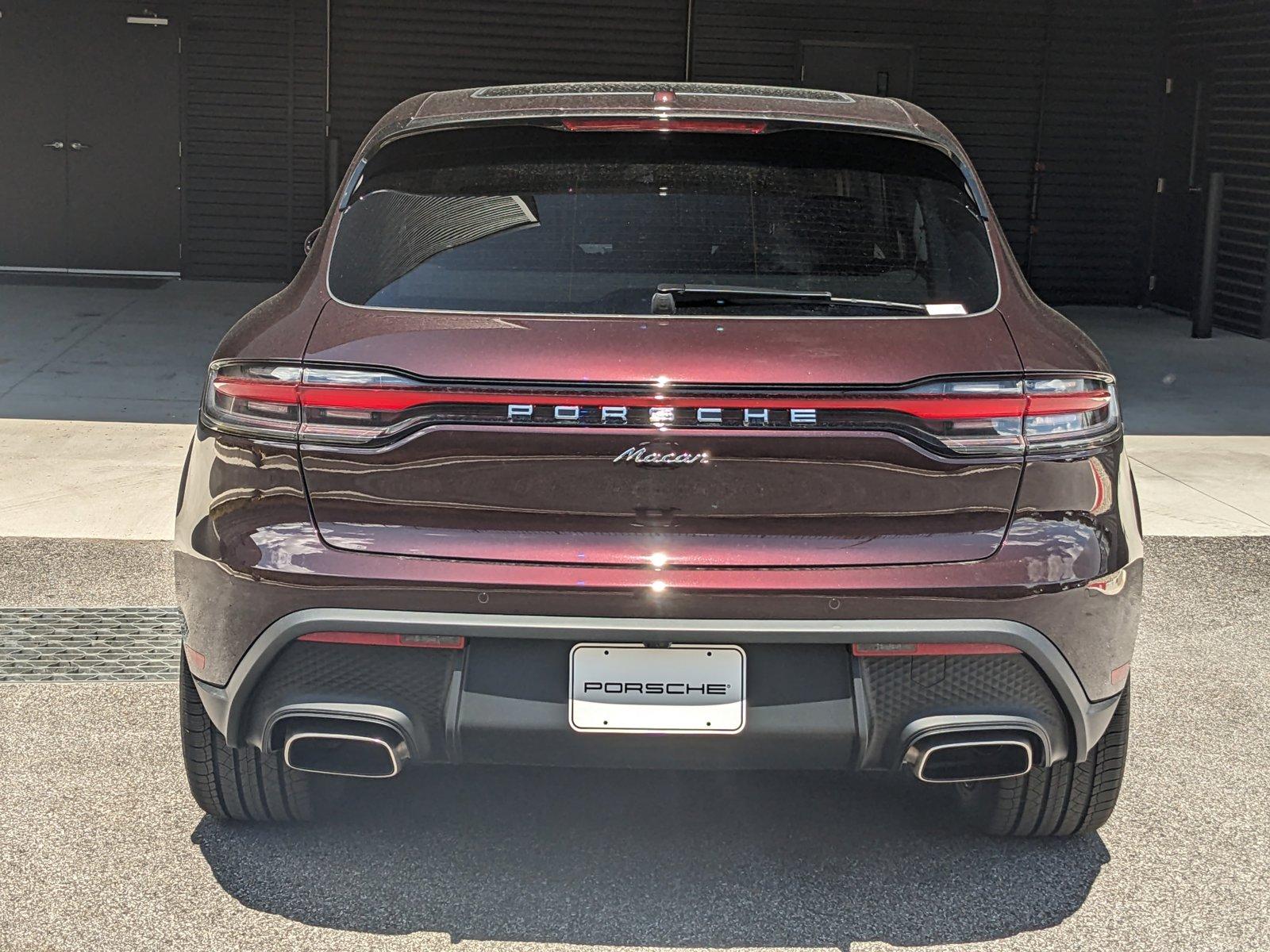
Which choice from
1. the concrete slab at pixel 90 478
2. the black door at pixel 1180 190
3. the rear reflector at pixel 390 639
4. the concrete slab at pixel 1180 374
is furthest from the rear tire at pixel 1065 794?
the black door at pixel 1180 190

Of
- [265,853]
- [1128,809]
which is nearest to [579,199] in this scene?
[265,853]

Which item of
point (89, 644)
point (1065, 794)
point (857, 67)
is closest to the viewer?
point (1065, 794)

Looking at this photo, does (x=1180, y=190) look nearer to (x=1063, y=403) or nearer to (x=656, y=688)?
(x=1063, y=403)

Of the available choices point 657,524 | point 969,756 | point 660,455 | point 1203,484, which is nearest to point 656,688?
point 657,524

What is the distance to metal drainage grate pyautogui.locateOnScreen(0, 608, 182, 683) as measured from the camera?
15.7 ft

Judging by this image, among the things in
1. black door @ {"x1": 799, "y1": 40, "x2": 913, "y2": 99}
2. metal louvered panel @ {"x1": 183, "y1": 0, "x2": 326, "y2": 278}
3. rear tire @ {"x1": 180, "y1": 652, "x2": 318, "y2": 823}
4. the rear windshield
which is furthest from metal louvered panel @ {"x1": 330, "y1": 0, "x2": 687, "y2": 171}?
rear tire @ {"x1": 180, "y1": 652, "x2": 318, "y2": 823}

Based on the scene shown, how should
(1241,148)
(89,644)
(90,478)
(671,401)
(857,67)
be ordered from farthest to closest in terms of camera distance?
(857,67) < (1241,148) < (90,478) < (89,644) < (671,401)

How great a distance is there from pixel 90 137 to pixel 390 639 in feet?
43.8

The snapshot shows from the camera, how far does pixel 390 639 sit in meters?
3.00

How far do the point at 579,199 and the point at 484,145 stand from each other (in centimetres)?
27

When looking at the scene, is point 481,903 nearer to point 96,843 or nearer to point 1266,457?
point 96,843

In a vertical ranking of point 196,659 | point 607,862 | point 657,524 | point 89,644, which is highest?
point 657,524

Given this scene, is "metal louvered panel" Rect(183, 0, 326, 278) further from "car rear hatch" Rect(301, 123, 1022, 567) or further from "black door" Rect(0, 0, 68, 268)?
"car rear hatch" Rect(301, 123, 1022, 567)

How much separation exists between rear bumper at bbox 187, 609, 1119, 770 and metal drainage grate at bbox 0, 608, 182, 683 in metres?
1.89
